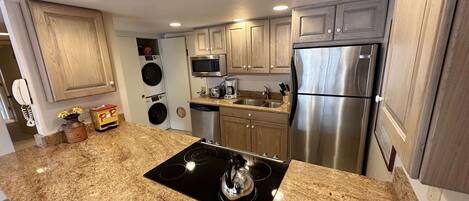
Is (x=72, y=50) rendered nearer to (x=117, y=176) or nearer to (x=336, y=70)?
(x=117, y=176)

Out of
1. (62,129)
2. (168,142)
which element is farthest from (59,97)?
(168,142)

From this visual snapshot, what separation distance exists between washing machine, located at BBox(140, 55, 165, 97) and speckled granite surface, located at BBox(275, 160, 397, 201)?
356 centimetres

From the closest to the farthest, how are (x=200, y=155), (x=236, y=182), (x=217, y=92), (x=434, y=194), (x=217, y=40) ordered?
1. (x=434, y=194)
2. (x=236, y=182)
3. (x=200, y=155)
4. (x=217, y=40)
5. (x=217, y=92)

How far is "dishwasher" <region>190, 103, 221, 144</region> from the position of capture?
2902 millimetres

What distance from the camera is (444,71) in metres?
0.33

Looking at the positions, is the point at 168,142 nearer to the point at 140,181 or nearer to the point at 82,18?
the point at 140,181

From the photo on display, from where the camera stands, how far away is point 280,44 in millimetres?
2465

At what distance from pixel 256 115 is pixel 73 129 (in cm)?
193

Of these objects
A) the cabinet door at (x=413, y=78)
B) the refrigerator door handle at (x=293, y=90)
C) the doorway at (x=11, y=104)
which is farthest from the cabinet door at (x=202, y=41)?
the doorway at (x=11, y=104)

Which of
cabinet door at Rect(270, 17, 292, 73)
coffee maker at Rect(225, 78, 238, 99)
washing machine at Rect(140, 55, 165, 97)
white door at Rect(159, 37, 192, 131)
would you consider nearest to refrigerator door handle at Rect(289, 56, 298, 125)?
cabinet door at Rect(270, 17, 292, 73)

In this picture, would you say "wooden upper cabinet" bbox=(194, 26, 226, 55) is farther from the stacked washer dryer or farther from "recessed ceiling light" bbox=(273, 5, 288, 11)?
the stacked washer dryer

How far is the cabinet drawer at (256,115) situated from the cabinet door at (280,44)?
608 mm

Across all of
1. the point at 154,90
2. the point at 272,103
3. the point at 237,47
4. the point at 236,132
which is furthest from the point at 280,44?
the point at 154,90

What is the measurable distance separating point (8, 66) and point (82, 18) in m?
3.49
